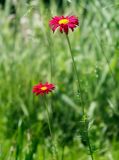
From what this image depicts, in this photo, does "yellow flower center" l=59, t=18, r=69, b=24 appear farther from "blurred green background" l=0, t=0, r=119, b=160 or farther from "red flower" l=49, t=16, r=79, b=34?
"blurred green background" l=0, t=0, r=119, b=160

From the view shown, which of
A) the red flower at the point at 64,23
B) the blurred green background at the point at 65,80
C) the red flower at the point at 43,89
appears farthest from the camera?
the blurred green background at the point at 65,80

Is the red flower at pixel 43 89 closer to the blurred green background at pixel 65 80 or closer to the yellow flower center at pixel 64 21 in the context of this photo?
the yellow flower center at pixel 64 21

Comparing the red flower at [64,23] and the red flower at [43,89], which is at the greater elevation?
the red flower at [64,23]

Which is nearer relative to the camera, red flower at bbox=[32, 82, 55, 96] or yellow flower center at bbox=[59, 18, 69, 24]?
yellow flower center at bbox=[59, 18, 69, 24]

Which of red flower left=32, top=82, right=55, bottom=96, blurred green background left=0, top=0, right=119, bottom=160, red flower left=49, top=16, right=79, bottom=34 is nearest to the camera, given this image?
red flower left=49, top=16, right=79, bottom=34

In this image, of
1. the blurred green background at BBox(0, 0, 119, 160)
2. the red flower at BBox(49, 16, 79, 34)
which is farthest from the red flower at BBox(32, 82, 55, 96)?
the blurred green background at BBox(0, 0, 119, 160)

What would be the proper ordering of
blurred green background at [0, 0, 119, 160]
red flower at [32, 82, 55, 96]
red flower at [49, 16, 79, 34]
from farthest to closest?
1. blurred green background at [0, 0, 119, 160]
2. red flower at [32, 82, 55, 96]
3. red flower at [49, 16, 79, 34]

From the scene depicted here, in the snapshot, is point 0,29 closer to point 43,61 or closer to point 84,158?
point 43,61

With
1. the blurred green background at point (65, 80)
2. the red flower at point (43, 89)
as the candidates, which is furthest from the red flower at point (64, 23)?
the blurred green background at point (65, 80)

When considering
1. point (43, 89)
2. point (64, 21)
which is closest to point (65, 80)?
point (43, 89)

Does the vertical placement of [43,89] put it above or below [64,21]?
below

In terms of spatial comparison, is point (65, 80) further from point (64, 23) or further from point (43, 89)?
point (64, 23)

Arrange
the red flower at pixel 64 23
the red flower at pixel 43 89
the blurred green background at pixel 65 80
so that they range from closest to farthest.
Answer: the red flower at pixel 64 23 → the red flower at pixel 43 89 → the blurred green background at pixel 65 80
